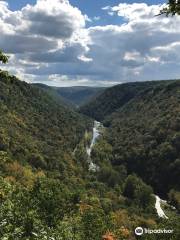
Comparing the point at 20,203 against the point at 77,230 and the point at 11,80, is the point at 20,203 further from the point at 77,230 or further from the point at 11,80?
the point at 11,80

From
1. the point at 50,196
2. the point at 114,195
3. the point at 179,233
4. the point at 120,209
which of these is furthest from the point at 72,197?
the point at 114,195

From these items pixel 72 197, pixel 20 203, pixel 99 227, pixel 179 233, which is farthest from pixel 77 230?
pixel 72 197

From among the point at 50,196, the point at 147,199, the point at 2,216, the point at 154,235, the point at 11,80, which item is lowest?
the point at 147,199

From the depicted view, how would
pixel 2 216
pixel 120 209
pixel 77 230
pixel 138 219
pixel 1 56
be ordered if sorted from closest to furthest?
A: pixel 1 56 → pixel 2 216 → pixel 77 230 → pixel 138 219 → pixel 120 209

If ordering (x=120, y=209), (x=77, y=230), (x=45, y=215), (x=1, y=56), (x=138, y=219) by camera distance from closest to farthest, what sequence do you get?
(x=1, y=56), (x=77, y=230), (x=45, y=215), (x=138, y=219), (x=120, y=209)

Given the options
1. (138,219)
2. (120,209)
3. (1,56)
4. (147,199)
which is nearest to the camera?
(1,56)

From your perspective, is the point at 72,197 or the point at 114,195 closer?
the point at 72,197

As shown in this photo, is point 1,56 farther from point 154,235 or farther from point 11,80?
point 154,235

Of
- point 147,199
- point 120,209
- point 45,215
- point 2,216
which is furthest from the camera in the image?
point 147,199

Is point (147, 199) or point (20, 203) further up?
point (20, 203)
